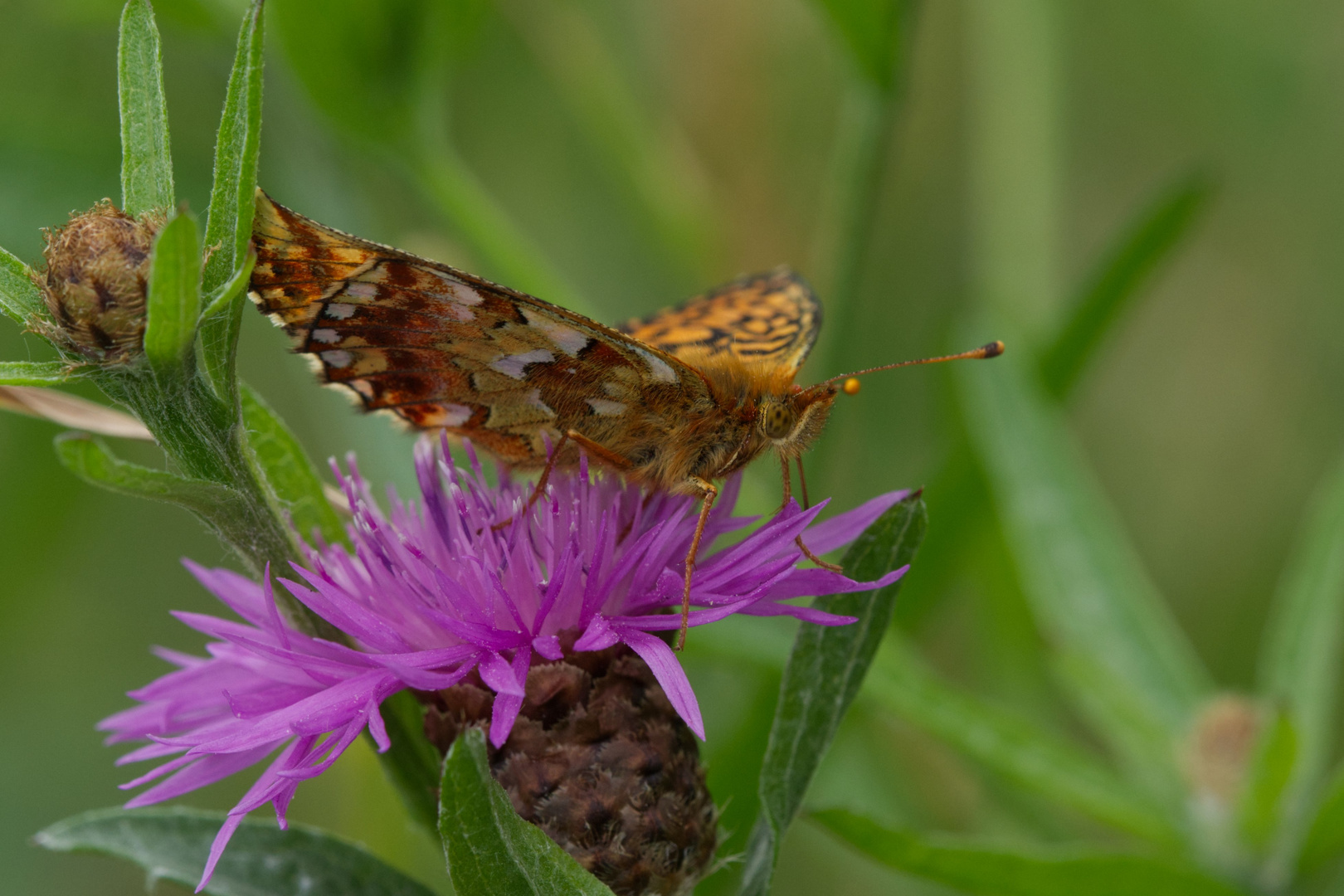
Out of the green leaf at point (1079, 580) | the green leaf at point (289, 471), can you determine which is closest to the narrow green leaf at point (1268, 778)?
the green leaf at point (1079, 580)

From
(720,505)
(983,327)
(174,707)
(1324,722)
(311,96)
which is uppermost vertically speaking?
(311,96)

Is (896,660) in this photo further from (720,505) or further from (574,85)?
(574,85)

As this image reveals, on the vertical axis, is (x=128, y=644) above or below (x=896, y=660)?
above

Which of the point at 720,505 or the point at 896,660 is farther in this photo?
the point at 896,660

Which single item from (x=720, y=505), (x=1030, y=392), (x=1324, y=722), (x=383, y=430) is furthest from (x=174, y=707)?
(x=1324, y=722)

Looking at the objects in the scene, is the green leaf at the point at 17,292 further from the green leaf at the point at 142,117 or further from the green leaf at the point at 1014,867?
the green leaf at the point at 1014,867

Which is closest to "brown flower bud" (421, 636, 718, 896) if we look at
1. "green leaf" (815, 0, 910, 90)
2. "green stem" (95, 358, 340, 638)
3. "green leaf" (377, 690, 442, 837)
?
"green leaf" (377, 690, 442, 837)
